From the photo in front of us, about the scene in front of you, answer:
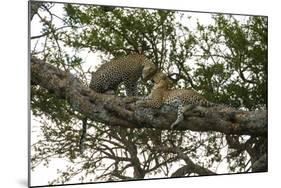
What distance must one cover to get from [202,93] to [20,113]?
1301 millimetres

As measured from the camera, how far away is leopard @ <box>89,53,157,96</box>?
151 inches

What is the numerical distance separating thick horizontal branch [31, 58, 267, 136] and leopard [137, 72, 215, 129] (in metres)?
0.04

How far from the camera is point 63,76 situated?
3.78 meters

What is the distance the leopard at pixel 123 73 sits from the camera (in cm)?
384

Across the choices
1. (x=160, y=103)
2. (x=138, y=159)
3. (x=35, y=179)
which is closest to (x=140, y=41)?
(x=160, y=103)

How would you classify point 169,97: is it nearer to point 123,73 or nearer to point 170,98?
point 170,98

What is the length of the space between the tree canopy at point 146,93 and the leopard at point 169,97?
45mm

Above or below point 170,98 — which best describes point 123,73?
above

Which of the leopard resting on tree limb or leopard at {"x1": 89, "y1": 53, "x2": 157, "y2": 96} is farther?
the leopard resting on tree limb

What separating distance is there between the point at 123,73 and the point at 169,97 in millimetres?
375

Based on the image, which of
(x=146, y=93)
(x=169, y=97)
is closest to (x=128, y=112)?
(x=146, y=93)

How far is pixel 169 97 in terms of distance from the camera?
13.2 ft

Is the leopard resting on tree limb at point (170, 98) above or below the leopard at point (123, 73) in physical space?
below

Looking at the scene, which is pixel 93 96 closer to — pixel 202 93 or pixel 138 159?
pixel 138 159
